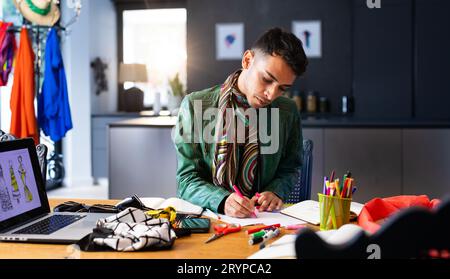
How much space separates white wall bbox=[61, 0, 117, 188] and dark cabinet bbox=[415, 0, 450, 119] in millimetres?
3514

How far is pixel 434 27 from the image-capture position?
4801mm

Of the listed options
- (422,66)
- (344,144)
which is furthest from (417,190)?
(422,66)

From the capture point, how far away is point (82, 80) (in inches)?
222

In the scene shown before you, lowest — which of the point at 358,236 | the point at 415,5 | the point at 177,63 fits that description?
the point at 358,236

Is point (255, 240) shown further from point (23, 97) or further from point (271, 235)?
point (23, 97)

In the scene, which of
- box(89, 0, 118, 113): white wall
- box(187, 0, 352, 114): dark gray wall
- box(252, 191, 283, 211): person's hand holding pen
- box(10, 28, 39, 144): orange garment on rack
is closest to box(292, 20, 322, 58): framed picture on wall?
box(187, 0, 352, 114): dark gray wall

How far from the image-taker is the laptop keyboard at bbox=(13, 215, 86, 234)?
126 centimetres

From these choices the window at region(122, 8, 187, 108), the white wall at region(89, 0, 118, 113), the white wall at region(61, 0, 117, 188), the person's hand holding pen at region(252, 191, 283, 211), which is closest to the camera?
the person's hand holding pen at region(252, 191, 283, 211)

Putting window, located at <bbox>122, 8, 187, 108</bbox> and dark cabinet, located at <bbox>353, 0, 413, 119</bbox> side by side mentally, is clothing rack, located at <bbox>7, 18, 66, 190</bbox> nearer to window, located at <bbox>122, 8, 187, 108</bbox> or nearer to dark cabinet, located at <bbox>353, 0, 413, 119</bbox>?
window, located at <bbox>122, 8, 187, 108</bbox>

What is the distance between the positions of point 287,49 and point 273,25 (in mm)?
4057

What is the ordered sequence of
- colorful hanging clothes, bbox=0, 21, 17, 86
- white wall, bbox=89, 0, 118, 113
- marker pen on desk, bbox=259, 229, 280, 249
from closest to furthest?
marker pen on desk, bbox=259, 229, 280, 249, colorful hanging clothes, bbox=0, 21, 17, 86, white wall, bbox=89, 0, 118, 113

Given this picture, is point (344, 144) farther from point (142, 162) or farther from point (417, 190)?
point (142, 162)

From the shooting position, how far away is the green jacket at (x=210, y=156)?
172 cm

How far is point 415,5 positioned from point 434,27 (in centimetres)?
28
